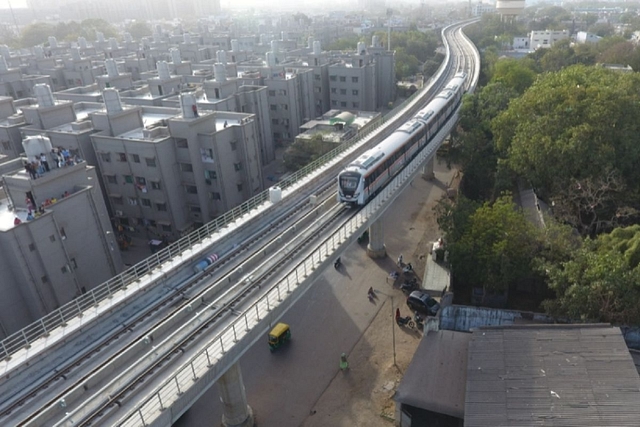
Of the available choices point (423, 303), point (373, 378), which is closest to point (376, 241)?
point (423, 303)

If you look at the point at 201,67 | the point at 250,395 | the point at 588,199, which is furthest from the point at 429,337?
the point at 201,67

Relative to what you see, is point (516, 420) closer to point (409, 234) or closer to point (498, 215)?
point (498, 215)

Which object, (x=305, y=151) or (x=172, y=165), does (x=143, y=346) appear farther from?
(x=305, y=151)

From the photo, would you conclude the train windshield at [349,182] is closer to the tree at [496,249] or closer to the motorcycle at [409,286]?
the tree at [496,249]

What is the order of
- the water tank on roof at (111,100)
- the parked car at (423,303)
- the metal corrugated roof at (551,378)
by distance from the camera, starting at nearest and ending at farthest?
the metal corrugated roof at (551,378) → the parked car at (423,303) → the water tank on roof at (111,100)

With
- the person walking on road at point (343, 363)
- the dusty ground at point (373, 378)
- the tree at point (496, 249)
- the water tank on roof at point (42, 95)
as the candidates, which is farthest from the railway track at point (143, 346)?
the water tank on roof at point (42, 95)

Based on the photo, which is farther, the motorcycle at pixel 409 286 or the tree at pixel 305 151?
the tree at pixel 305 151
